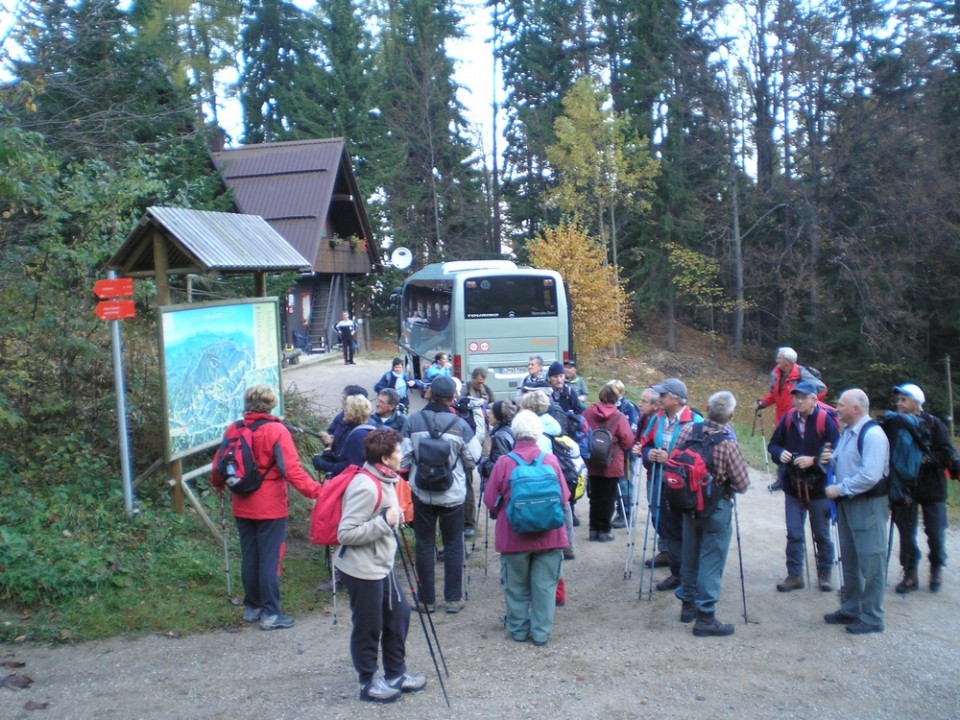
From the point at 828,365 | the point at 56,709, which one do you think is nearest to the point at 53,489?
the point at 56,709

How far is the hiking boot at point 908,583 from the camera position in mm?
7547

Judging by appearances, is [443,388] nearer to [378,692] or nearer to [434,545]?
[434,545]

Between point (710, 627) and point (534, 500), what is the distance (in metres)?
1.64

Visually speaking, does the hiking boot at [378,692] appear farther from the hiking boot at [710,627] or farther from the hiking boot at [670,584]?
the hiking boot at [670,584]

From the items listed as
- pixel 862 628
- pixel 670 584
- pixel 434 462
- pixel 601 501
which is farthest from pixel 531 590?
pixel 601 501

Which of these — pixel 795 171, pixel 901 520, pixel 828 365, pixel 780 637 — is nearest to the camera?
pixel 780 637

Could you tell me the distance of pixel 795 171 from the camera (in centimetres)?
3806

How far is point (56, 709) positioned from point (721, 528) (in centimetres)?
444

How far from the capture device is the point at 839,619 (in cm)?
665

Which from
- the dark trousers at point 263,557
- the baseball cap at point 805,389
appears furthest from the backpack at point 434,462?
the baseball cap at point 805,389

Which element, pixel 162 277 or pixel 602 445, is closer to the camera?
pixel 162 277

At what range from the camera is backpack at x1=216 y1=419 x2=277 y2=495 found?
6.34 meters

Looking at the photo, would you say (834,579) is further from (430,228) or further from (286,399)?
(430,228)

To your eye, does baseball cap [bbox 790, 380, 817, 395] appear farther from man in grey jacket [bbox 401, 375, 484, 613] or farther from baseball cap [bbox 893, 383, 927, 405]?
man in grey jacket [bbox 401, 375, 484, 613]
